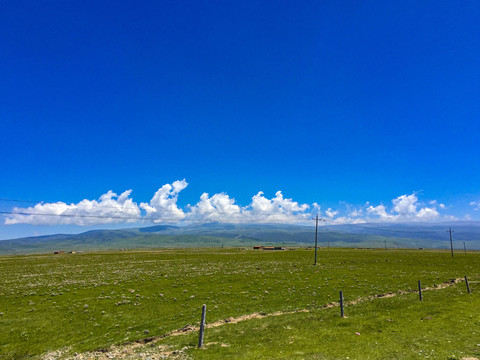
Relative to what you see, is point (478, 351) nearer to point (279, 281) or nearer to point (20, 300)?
point (279, 281)

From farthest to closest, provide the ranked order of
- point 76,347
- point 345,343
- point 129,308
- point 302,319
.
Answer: point 129,308 < point 302,319 < point 76,347 < point 345,343

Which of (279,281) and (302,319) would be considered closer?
(302,319)

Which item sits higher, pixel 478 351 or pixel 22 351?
pixel 478 351

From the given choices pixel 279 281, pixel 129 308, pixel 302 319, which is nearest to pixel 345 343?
pixel 302 319

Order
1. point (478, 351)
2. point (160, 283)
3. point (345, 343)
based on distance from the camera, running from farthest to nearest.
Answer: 1. point (160, 283)
2. point (345, 343)
3. point (478, 351)

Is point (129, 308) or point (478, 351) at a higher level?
point (478, 351)

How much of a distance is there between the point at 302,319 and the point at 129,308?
19941 mm

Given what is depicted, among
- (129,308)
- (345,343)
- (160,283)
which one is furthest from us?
(160,283)

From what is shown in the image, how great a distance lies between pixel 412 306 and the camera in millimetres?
26938

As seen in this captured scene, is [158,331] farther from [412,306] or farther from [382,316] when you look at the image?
[412,306]

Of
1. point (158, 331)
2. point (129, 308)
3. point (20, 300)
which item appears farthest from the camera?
point (20, 300)

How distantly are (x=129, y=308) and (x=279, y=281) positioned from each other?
2556 centimetres

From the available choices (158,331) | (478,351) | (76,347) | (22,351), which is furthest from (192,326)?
(478,351)

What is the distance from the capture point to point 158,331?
2183 centimetres
